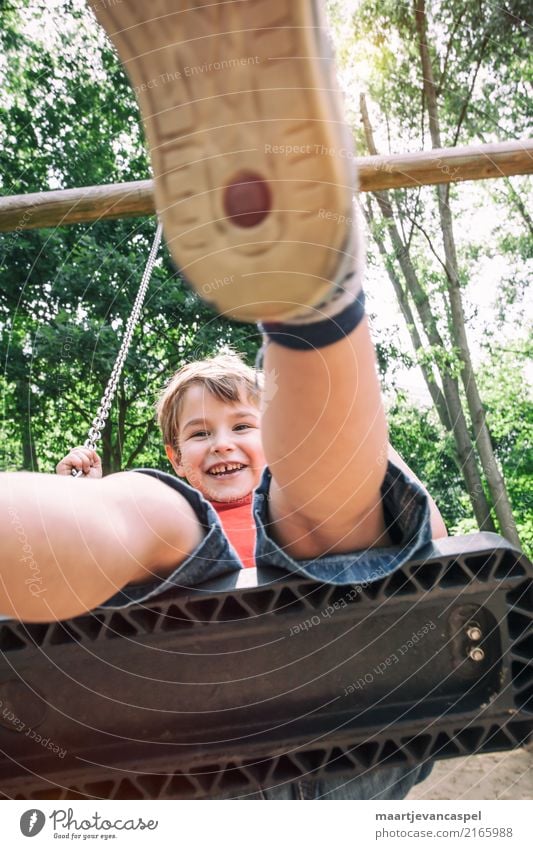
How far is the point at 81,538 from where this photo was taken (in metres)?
0.36

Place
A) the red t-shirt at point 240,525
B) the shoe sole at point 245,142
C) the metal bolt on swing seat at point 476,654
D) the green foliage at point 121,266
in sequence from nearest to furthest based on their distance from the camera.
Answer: the shoe sole at point 245,142 < the metal bolt on swing seat at point 476,654 < the red t-shirt at point 240,525 < the green foliage at point 121,266

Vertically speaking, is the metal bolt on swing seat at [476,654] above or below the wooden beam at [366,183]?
below

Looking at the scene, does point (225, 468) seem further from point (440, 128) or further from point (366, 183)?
point (440, 128)

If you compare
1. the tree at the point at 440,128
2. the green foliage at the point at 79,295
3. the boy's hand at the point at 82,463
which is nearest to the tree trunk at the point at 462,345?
the tree at the point at 440,128

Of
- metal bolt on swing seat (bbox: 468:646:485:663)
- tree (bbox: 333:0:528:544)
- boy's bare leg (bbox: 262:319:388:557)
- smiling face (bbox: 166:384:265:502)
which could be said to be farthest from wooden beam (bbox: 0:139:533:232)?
metal bolt on swing seat (bbox: 468:646:485:663)

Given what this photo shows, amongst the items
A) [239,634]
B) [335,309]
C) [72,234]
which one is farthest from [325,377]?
[72,234]

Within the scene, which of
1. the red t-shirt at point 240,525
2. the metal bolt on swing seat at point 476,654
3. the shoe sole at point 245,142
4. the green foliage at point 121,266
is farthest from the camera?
the green foliage at point 121,266

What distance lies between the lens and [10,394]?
611 millimetres

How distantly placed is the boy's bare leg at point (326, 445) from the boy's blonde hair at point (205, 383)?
0.50 feet

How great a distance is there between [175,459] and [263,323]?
0.26 m

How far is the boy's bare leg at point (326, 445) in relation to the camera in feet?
1.14

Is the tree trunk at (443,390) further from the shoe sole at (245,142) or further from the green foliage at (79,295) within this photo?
the shoe sole at (245,142)

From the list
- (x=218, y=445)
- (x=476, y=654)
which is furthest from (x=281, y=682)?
(x=218, y=445)
